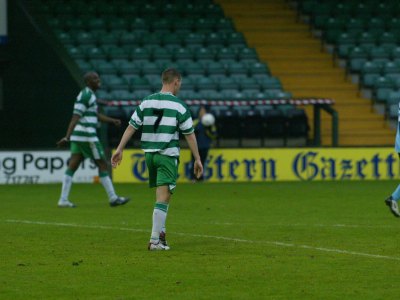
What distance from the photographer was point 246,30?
35375mm

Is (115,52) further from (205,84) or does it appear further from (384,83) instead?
(384,83)

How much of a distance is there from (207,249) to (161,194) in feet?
2.52

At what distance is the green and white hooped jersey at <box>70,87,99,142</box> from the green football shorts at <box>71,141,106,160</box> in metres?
0.07

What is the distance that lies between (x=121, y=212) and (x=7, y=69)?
11.6m

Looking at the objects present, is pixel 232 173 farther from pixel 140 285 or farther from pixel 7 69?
pixel 140 285

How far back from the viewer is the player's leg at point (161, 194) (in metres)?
12.8

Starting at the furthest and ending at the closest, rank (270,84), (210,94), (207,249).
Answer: (270,84) → (210,94) → (207,249)

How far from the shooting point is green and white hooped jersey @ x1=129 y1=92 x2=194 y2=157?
507 inches

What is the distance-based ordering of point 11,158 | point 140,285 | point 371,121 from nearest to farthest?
point 140,285 < point 11,158 < point 371,121

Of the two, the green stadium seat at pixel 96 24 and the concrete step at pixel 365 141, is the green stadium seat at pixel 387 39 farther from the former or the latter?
the green stadium seat at pixel 96 24

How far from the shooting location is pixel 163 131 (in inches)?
508

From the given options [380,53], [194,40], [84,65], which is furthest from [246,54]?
[84,65]

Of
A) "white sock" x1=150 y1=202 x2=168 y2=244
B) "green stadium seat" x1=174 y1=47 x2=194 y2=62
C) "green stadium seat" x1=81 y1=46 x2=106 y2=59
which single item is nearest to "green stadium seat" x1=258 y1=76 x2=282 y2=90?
"green stadium seat" x1=174 y1=47 x2=194 y2=62

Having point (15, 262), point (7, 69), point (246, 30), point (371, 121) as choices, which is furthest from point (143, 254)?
point (246, 30)
